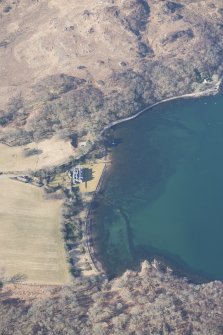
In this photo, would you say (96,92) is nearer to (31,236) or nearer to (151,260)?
(31,236)

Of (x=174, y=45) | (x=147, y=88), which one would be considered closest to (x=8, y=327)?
(x=147, y=88)

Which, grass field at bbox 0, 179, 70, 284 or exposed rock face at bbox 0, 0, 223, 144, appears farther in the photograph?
exposed rock face at bbox 0, 0, 223, 144

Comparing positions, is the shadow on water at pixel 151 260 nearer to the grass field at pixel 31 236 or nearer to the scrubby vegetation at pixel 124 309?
the scrubby vegetation at pixel 124 309

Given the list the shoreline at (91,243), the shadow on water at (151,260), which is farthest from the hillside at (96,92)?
the shoreline at (91,243)

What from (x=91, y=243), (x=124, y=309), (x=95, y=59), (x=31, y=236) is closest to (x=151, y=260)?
(x=91, y=243)

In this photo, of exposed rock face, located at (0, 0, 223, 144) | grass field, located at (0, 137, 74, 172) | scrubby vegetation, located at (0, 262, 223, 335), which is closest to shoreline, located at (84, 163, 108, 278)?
scrubby vegetation, located at (0, 262, 223, 335)

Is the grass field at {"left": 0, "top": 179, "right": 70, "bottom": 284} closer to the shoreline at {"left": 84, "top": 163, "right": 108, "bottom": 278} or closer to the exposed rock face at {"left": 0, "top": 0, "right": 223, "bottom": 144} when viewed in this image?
the shoreline at {"left": 84, "top": 163, "right": 108, "bottom": 278}

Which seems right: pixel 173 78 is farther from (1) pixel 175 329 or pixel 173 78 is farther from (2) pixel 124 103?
(1) pixel 175 329
